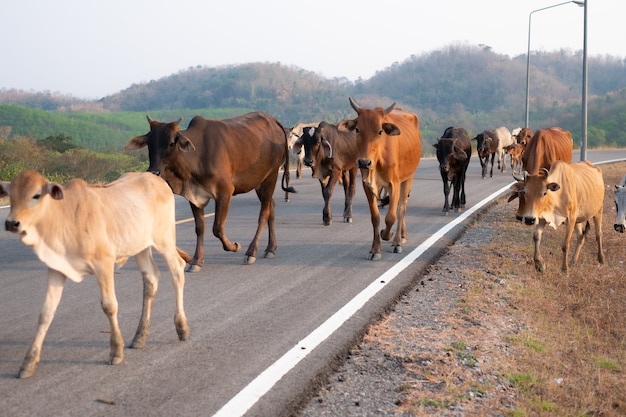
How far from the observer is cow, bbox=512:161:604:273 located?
11.9m

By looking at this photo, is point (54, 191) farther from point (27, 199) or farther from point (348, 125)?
point (348, 125)

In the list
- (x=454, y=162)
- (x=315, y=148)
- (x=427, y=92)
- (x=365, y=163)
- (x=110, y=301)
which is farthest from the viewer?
(x=427, y=92)

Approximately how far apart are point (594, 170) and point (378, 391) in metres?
8.81

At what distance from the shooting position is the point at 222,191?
446 inches

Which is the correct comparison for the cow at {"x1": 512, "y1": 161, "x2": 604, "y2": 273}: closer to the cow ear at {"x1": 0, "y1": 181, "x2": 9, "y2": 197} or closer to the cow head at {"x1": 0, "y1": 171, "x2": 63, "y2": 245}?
the cow head at {"x1": 0, "y1": 171, "x2": 63, "y2": 245}

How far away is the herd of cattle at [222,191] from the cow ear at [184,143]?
0.6 inches

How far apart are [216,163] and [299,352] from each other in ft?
15.6

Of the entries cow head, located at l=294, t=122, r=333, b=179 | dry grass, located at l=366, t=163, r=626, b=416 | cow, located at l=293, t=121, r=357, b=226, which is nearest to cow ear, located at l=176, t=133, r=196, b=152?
dry grass, located at l=366, t=163, r=626, b=416

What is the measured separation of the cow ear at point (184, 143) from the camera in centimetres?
1068

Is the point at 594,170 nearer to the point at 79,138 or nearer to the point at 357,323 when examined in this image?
the point at 357,323

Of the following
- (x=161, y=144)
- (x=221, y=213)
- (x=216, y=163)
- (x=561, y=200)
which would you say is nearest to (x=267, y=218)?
(x=221, y=213)

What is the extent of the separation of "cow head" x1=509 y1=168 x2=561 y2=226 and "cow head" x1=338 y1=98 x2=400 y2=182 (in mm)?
2054

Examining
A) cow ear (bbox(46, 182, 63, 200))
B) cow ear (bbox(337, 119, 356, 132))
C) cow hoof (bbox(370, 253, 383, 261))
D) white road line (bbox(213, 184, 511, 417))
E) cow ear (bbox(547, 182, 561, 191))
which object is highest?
cow ear (bbox(337, 119, 356, 132))

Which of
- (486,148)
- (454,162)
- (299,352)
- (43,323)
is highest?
(454,162)
